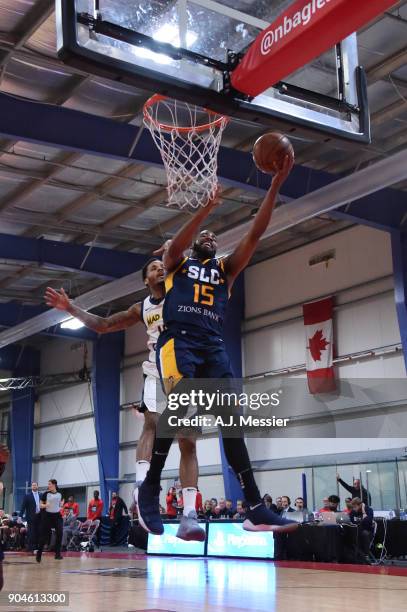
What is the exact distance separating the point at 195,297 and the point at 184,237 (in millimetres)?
445

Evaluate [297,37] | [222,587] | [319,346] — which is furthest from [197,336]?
[319,346]

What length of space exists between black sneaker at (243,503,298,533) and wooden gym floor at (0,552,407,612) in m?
2.42

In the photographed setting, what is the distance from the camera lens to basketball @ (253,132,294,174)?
5.13 meters

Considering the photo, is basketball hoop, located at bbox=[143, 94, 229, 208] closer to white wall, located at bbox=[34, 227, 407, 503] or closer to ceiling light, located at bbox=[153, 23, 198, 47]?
ceiling light, located at bbox=[153, 23, 198, 47]

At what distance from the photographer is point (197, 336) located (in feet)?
16.5

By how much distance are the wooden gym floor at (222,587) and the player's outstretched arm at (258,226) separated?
350 cm

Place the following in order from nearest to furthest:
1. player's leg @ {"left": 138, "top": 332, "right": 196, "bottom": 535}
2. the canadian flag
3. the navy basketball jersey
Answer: player's leg @ {"left": 138, "top": 332, "right": 196, "bottom": 535}
the navy basketball jersey
the canadian flag

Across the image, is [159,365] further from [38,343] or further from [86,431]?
[38,343]

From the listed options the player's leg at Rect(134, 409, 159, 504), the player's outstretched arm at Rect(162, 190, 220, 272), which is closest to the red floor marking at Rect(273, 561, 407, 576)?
the player's leg at Rect(134, 409, 159, 504)

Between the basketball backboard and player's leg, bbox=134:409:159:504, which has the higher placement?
the basketball backboard

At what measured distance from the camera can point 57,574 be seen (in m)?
12.2

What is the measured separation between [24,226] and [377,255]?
10715 mm

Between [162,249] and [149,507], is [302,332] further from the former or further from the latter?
[149,507]

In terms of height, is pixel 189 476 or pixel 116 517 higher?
pixel 189 476
